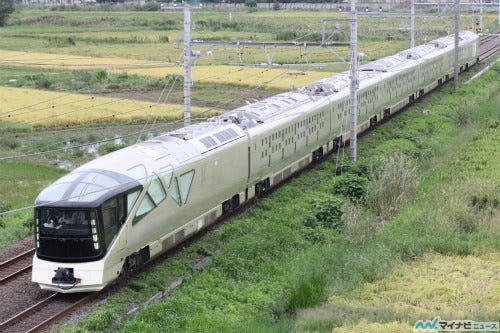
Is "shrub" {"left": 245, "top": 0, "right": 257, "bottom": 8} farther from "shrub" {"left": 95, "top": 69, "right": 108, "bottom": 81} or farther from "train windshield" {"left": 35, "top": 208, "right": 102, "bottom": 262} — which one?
"train windshield" {"left": 35, "top": 208, "right": 102, "bottom": 262}

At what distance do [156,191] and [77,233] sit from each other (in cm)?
271

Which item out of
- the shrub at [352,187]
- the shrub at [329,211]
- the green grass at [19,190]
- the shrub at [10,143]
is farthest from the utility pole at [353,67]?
the shrub at [10,143]

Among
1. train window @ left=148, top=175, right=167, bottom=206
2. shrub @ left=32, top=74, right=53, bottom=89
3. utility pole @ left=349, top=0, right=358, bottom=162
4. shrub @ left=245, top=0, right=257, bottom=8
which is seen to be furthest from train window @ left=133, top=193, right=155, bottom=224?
shrub @ left=245, top=0, right=257, bottom=8

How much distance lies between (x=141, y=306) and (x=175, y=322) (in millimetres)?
1685

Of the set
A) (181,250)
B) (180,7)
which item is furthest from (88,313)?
(180,7)

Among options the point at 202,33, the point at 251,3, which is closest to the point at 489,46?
the point at 202,33

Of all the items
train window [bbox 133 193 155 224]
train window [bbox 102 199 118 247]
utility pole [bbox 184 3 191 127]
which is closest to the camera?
train window [bbox 102 199 118 247]

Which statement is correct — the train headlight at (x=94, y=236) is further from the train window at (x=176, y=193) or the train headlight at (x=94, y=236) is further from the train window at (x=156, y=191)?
the train window at (x=176, y=193)

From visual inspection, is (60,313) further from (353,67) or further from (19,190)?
(353,67)

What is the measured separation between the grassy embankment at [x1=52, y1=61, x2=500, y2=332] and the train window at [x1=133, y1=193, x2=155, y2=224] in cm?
172

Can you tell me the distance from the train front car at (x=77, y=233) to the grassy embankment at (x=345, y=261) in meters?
0.99

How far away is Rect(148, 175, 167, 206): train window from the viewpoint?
64.4ft

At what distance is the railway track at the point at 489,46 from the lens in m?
80.6

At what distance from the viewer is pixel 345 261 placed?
2095 centimetres
